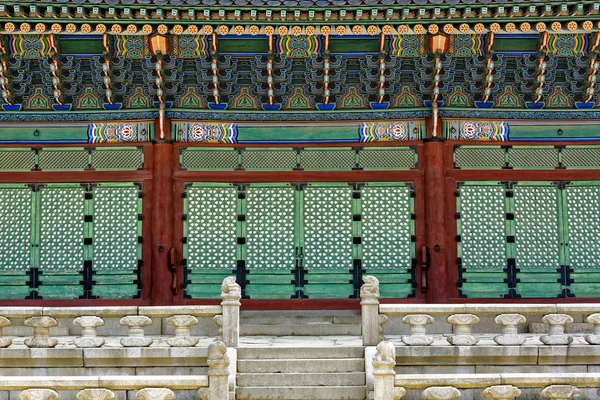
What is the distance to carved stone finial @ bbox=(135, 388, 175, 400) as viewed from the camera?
10.5m

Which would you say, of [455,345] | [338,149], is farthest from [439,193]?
[455,345]

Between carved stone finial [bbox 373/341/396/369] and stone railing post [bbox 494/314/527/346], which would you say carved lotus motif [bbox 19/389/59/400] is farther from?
stone railing post [bbox 494/314/527/346]

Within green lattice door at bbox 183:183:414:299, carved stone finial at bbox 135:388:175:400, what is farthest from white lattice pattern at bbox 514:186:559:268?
carved stone finial at bbox 135:388:175:400

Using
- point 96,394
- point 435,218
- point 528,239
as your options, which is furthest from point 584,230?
point 96,394

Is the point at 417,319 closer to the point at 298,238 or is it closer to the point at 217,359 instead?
the point at 217,359

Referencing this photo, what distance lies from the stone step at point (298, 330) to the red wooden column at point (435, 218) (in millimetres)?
1793

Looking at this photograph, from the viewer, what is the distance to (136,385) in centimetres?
1064

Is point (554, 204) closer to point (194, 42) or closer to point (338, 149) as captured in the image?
point (338, 149)

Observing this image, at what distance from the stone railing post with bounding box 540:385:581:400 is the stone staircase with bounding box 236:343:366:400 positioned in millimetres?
2449

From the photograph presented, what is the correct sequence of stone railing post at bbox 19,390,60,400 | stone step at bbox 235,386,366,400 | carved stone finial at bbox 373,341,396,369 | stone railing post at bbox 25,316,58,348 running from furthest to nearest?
stone railing post at bbox 25,316,58,348
stone step at bbox 235,386,366,400
carved stone finial at bbox 373,341,396,369
stone railing post at bbox 19,390,60,400

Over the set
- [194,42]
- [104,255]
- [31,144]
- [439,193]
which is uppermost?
[194,42]

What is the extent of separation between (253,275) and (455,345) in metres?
4.84

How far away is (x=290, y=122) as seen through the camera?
16125 millimetres

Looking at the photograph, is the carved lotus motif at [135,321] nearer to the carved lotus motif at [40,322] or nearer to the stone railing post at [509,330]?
the carved lotus motif at [40,322]
